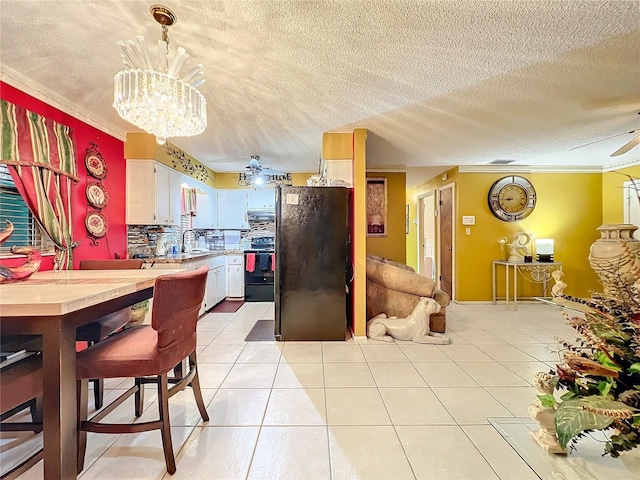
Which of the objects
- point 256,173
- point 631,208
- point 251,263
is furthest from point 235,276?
point 631,208

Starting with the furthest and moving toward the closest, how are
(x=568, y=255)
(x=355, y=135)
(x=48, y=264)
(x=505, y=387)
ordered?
(x=568, y=255) < (x=355, y=135) < (x=48, y=264) < (x=505, y=387)

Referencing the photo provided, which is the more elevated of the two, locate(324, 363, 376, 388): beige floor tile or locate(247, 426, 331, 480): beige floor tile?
locate(324, 363, 376, 388): beige floor tile

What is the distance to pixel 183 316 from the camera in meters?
1.42

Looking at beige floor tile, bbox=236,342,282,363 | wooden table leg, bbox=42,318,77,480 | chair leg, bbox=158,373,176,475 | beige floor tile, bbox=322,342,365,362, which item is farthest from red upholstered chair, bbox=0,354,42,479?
beige floor tile, bbox=322,342,365,362

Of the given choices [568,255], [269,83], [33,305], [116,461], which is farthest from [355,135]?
[568,255]

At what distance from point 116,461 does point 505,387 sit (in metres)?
2.55

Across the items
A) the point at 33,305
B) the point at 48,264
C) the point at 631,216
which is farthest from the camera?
the point at 631,216

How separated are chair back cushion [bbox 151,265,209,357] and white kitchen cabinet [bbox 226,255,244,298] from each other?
3455mm

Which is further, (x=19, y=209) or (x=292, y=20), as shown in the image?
(x=19, y=209)

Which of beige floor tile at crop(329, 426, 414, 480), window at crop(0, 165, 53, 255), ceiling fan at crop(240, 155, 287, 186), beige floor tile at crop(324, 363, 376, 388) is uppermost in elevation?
ceiling fan at crop(240, 155, 287, 186)

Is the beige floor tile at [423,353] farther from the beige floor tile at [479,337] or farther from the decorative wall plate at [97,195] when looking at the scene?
the decorative wall plate at [97,195]

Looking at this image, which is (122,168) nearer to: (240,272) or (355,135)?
(240,272)

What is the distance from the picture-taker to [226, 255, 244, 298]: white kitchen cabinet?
4.93 m

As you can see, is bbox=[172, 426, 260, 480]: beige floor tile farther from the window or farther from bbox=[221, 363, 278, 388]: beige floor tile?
the window
